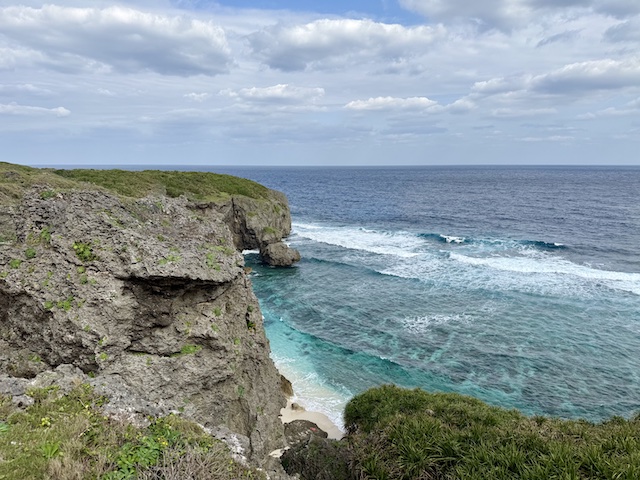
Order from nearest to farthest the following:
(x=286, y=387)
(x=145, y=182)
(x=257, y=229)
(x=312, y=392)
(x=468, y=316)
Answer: (x=286, y=387)
(x=312, y=392)
(x=468, y=316)
(x=145, y=182)
(x=257, y=229)

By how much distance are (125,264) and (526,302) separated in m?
36.5

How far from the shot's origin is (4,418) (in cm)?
905

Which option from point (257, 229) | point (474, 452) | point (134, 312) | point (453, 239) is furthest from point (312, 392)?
point (453, 239)

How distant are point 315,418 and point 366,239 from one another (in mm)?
49433

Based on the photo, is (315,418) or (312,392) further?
(312,392)

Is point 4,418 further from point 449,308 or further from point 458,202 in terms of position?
point 458,202

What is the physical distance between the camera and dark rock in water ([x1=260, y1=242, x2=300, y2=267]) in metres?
54.5

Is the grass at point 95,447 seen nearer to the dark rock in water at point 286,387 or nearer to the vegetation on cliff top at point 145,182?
the dark rock in water at point 286,387

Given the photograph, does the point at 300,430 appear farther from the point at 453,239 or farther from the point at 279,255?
the point at 453,239

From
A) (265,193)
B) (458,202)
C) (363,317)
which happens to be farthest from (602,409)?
(458,202)

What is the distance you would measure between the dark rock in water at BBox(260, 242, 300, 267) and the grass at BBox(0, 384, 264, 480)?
44.3 meters

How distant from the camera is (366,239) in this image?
7031 centimetres

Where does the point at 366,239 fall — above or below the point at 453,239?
below

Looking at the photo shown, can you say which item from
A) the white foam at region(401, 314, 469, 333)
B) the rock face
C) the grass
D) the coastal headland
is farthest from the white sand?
the white foam at region(401, 314, 469, 333)
